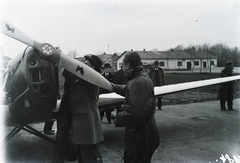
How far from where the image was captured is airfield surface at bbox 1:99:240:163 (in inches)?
183

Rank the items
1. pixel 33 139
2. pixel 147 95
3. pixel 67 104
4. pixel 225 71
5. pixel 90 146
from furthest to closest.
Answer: pixel 225 71 → pixel 33 139 → pixel 67 104 → pixel 90 146 → pixel 147 95

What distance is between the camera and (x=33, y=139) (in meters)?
6.11

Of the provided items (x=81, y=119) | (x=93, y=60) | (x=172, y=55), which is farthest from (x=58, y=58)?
(x=172, y=55)

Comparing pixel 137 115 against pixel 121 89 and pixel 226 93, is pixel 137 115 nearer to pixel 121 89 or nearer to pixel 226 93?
pixel 121 89

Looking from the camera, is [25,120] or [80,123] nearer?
[80,123]

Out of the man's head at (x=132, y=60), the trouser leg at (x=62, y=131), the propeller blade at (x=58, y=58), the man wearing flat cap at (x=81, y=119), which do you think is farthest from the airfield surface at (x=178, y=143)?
the man's head at (x=132, y=60)

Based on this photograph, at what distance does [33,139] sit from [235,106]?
8.10m

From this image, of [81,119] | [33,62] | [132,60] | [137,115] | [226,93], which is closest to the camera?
[137,115]

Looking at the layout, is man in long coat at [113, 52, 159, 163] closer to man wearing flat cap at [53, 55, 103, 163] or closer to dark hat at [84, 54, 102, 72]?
man wearing flat cap at [53, 55, 103, 163]

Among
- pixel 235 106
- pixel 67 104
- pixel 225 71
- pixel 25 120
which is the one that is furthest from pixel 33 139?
pixel 235 106

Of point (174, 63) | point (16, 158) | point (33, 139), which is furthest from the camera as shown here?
point (174, 63)

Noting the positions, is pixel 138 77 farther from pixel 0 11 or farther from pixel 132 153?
pixel 0 11

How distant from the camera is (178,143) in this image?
555cm

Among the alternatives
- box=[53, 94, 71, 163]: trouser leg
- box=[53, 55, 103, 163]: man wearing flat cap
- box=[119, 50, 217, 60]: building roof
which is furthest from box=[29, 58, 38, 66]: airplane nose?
box=[119, 50, 217, 60]: building roof
